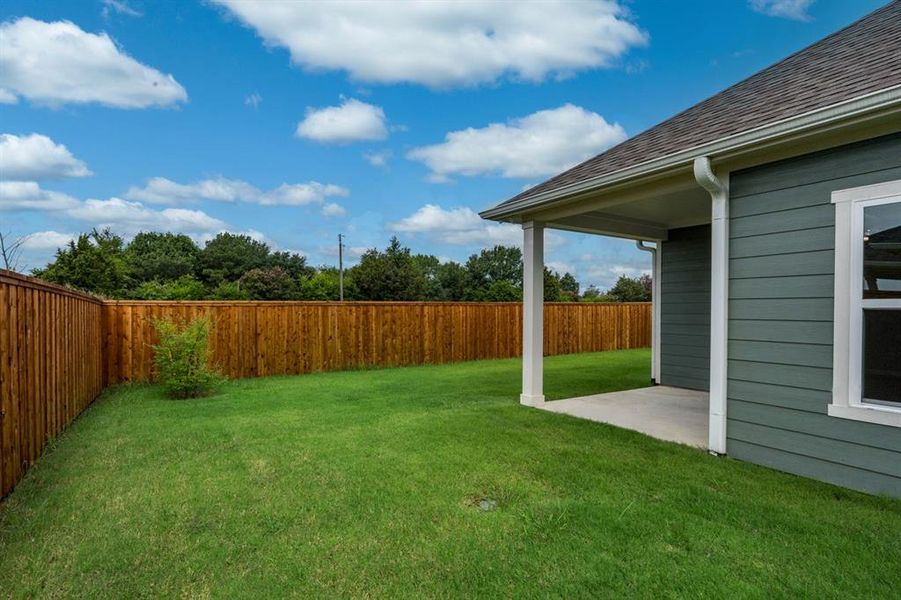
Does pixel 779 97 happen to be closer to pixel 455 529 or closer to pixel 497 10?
pixel 455 529

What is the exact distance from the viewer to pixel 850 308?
10.4 ft

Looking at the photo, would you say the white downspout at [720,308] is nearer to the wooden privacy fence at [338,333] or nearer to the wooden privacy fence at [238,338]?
the wooden privacy fence at [238,338]

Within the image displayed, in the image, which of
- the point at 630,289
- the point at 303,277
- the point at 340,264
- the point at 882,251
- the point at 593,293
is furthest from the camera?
the point at 593,293

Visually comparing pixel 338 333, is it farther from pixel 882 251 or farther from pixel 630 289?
pixel 630 289

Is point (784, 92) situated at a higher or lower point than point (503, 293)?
higher

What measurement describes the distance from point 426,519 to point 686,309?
627 cm

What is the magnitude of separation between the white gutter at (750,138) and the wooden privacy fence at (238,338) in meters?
4.86

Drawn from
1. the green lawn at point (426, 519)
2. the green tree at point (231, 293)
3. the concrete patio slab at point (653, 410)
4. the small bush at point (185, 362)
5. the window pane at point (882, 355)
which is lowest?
the concrete patio slab at point (653, 410)

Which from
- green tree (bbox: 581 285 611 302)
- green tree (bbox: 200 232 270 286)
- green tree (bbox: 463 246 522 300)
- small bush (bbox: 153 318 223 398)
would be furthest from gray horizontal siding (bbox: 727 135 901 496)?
green tree (bbox: 200 232 270 286)

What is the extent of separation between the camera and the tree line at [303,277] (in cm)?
2981

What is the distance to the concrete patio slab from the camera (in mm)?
4691

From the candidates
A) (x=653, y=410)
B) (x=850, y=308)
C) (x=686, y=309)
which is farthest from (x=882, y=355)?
(x=686, y=309)

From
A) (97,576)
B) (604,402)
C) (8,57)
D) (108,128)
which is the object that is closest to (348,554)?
(97,576)

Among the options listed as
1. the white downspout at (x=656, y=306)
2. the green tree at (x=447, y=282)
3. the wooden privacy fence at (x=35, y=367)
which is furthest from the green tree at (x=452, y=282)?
the wooden privacy fence at (x=35, y=367)
